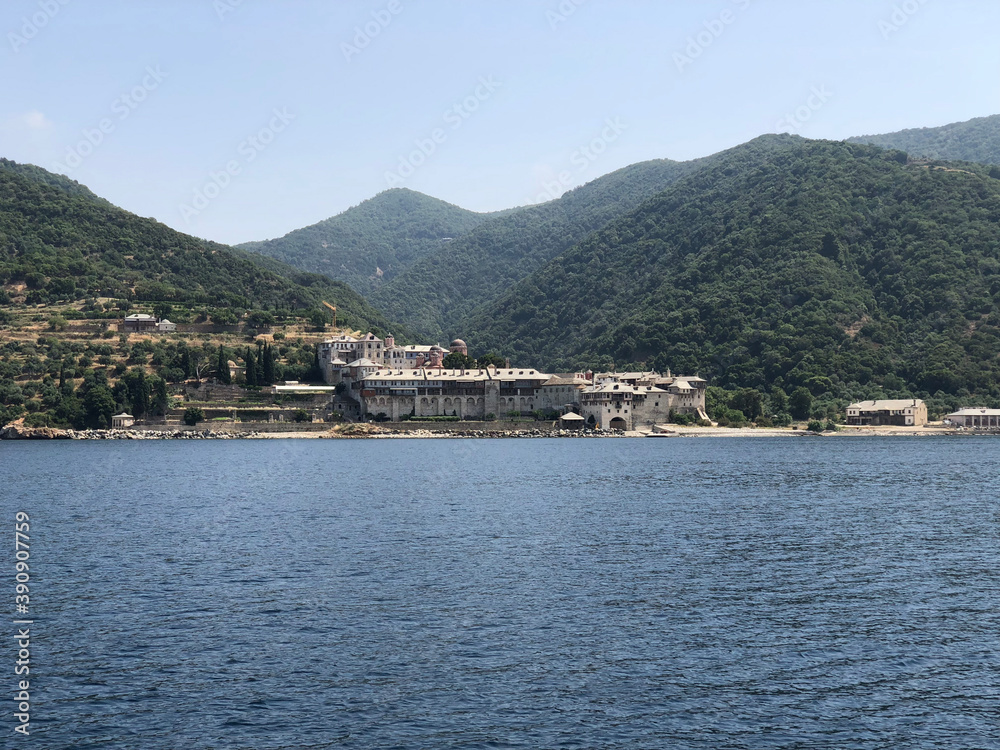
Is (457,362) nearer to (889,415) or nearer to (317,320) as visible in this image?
(317,320)

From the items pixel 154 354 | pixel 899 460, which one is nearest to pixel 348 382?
pixel 154 354

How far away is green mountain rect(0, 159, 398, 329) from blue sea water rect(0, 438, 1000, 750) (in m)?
98.9

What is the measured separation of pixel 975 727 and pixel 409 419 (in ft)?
299

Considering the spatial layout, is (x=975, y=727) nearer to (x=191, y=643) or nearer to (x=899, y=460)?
(x=191, y=643)

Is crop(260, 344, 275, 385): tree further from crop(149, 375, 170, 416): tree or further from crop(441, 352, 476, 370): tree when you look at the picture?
crop(441, 352, 476, 370): tree

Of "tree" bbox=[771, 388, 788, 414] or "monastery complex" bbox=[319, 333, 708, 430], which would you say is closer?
"monastery complex" bbox=[319, 333, 708, 430]

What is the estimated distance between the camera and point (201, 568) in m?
30.8

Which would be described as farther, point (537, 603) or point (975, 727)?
point (537, 603)

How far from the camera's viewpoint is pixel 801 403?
11594 cm

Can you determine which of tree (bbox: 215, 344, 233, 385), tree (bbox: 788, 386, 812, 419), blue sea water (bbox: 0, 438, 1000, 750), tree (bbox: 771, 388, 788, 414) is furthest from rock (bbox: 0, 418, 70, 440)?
tree (bbox: 788, 386, 812, 419)

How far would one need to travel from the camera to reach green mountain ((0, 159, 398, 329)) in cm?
14238

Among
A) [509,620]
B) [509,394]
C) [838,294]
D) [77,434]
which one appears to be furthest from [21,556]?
[838,294]

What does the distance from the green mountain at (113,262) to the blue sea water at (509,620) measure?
98.9 meters

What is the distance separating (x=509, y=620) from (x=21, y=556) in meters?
16.9
